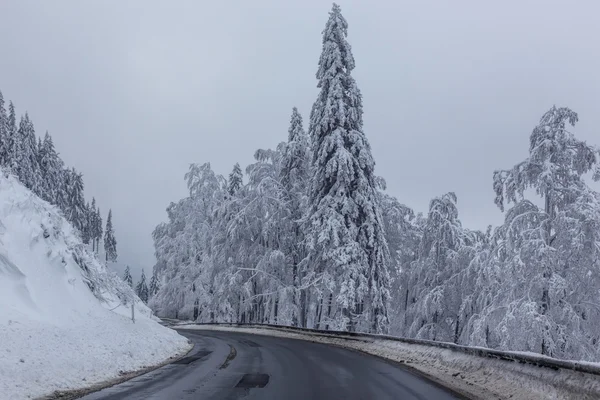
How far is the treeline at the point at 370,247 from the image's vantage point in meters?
19.8

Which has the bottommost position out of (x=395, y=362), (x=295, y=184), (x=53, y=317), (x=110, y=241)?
(x=395, y=362)

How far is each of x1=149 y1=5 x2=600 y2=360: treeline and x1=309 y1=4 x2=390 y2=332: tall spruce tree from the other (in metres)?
0.10

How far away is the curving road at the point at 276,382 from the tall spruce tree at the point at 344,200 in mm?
13061

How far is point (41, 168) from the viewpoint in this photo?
6638 cm

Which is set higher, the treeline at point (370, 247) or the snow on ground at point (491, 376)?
the treeline at point (370, 247)

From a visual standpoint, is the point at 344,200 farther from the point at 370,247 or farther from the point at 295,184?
the point at 295,184

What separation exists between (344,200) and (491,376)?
2031 cm

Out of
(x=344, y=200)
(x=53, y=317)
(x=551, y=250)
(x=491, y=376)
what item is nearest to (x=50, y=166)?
(x=344, y=200)

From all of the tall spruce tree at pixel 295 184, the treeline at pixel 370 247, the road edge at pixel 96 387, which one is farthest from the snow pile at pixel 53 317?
the tall spruce tree at pixel 295 184

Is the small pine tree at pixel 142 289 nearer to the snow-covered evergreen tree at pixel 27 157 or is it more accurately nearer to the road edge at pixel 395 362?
the snow-covered evergreen tree at pixel 27 157

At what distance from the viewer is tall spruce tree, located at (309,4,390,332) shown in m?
29.8

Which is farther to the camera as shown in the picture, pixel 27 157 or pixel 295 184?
pixel 27 157

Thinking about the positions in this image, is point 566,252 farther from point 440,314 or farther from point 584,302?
point 440,314

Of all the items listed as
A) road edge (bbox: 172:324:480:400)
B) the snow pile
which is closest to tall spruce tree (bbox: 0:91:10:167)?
road edge (bbox: 172:324:480:400)
